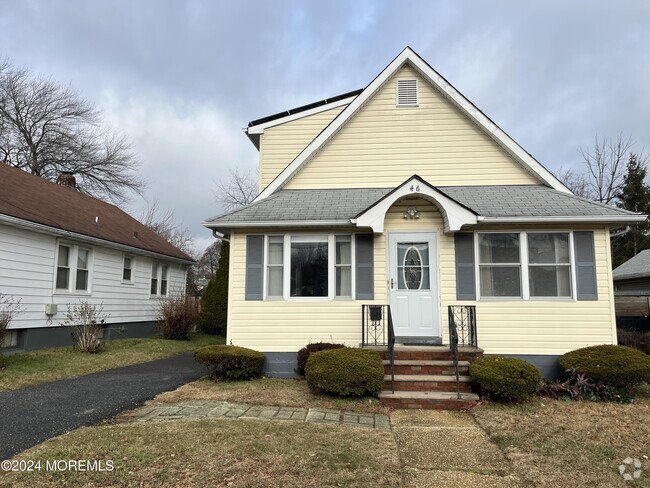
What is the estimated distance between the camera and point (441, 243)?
9133 mm

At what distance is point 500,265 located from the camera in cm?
895

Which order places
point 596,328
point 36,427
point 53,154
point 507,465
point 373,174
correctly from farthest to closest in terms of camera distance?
point 53,154 → point 373,174 → point 596,328 → point 36,427 → point 507,465

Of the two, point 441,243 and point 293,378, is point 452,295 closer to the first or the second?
point 441,243

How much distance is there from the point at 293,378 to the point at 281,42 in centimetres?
963

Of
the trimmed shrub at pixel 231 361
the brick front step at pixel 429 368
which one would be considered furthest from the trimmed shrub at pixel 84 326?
the brick front step at pixel 429 368

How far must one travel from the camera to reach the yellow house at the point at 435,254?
8.64 metres

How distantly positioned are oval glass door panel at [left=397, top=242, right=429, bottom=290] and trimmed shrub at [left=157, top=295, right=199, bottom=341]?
9.85 metres

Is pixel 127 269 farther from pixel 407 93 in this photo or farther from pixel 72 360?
pixel 407 93

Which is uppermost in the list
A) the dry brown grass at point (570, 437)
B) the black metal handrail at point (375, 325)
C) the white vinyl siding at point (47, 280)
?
the white vinyl siding at point (47, 280)

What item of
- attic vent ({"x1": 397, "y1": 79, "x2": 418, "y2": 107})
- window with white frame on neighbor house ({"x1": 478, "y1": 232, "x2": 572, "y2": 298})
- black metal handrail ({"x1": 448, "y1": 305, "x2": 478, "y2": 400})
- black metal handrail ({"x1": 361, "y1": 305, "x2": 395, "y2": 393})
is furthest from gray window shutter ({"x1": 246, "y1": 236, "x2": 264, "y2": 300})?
attic vent ({"x1": 397, "y1": 79, "x2": 418, "y2": 107})

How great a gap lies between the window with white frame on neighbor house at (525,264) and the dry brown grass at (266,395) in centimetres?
372

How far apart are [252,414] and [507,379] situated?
403cm

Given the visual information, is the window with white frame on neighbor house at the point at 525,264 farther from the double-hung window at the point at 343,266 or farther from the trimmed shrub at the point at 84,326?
the trimmed shrub at the point at 84,326

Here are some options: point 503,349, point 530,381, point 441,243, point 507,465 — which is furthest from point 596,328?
point 507,465
